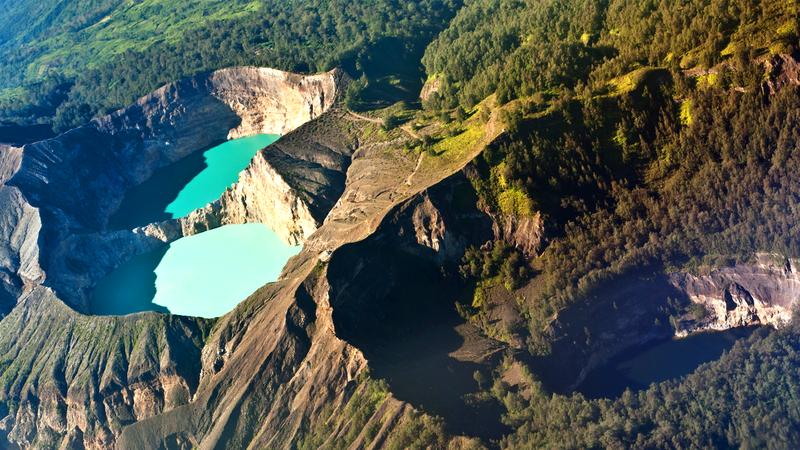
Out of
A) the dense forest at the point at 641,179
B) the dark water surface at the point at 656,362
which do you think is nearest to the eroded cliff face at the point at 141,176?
the dense forest at the point at 641,179

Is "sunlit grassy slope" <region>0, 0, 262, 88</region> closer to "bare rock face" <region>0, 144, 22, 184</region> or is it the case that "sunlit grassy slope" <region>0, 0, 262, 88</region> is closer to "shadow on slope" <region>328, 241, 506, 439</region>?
"bare rock face" <region>0, 144, 22, 184</region>

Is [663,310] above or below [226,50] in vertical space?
below

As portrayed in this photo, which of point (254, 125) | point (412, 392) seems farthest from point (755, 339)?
point (254, 125)

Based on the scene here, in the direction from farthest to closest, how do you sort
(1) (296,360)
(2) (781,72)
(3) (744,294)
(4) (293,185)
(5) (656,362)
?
(4) (293,185)
(1) (296,360)
(2) (781,72)
(3) (744,294)
(5) (656,362)

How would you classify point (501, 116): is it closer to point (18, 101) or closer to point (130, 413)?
point (130, 413)

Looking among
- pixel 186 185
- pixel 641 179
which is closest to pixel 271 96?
pixel 186 185

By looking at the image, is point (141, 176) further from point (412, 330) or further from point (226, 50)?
point (412, 330)

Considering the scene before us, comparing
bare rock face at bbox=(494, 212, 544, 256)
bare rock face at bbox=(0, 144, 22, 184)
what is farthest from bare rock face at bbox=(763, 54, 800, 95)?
bare rock face at bbox=(0, 144, 22, 184)
